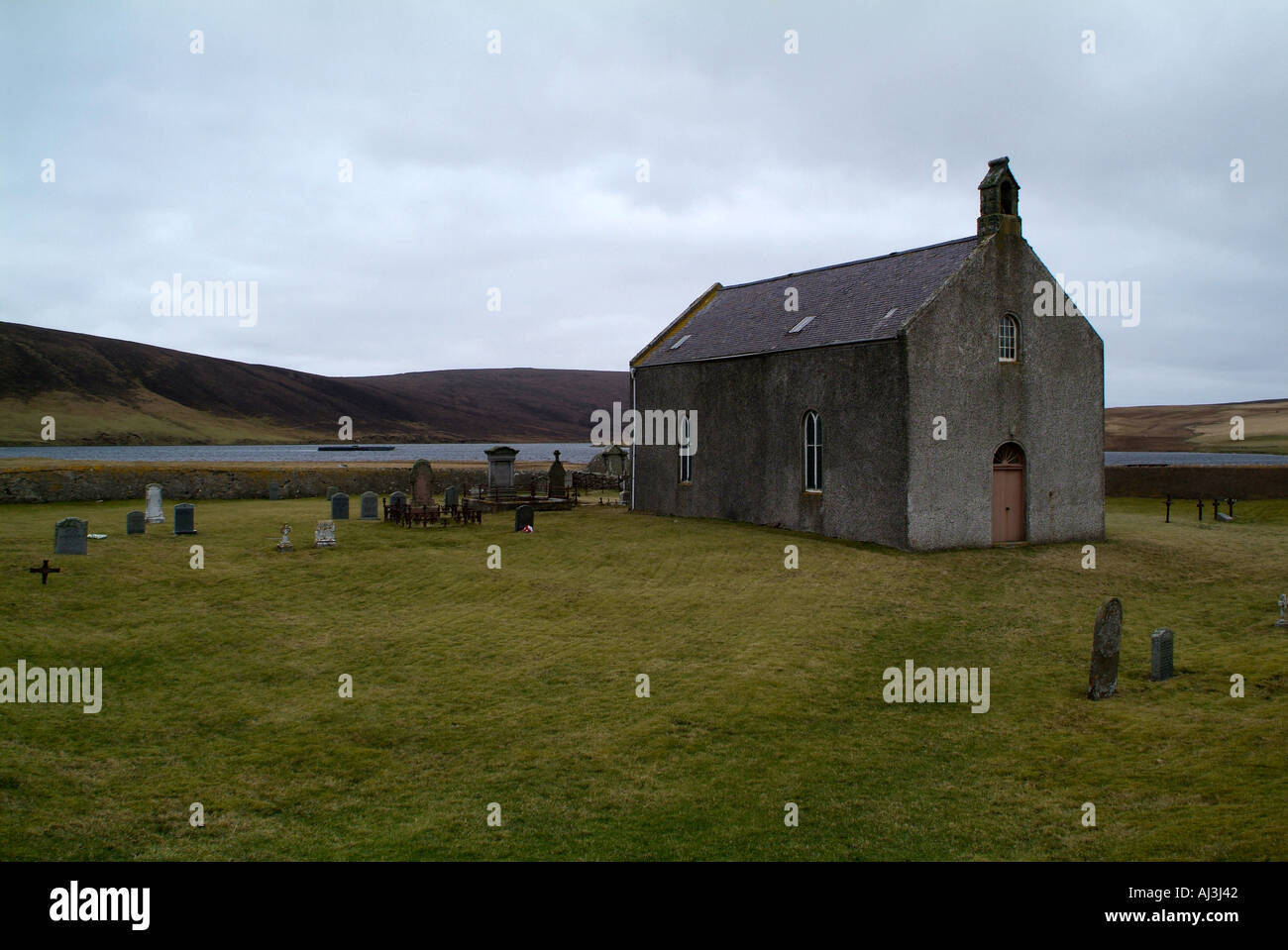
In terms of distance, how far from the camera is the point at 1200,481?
1569 inches

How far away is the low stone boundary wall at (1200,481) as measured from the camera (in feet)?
123

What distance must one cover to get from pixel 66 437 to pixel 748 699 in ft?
586

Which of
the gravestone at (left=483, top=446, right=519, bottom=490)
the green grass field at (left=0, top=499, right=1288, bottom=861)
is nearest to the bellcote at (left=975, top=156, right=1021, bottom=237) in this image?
the green grass field at (left=0, top=499, right=1288, bottom=861)

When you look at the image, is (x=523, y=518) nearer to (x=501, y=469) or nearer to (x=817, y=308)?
(x=501, y=469)

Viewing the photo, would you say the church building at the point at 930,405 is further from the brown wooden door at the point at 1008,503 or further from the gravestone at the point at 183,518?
the gravestone at the point at 183,518

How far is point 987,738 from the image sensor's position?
35.3 ft

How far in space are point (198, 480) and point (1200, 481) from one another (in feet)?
154

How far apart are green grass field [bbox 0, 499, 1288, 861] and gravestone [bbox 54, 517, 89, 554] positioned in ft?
2.12

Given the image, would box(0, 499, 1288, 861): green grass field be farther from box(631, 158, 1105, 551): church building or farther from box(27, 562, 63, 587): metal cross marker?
box(631, 158, 1105, 551): church building

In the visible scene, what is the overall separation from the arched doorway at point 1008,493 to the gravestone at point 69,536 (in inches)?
1002

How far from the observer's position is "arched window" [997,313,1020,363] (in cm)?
2650

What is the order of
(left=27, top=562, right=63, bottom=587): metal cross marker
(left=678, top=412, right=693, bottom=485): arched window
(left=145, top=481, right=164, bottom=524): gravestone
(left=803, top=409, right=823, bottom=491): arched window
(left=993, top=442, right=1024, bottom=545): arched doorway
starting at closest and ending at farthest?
(left=27, top=562, right=63, bottom=587): metal cross marker, (left=993, top=442, right=1024, bottom=545): arched doorway, (left=145, top=481, right=164, bottom=524): gravestone, (left=803, top=409, right=823, bottom=491): arched window, (left=678, top=412, right=693, bottom=485): arched window
